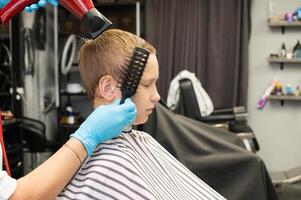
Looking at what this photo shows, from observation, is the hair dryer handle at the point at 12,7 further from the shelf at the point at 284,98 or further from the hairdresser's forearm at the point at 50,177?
the shelf at the point at 284,98

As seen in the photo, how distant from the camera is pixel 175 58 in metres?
3.95

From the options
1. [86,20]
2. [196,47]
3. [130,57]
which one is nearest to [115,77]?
[130,57]

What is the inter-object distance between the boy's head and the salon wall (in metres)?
3.04

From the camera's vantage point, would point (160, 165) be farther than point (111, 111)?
Yes

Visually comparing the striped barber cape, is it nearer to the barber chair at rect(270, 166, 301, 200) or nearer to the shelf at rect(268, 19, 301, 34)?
the barber chair at rect(270, 166, 301, 200)

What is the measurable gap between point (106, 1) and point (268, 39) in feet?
5.90

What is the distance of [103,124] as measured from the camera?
0.94 meters

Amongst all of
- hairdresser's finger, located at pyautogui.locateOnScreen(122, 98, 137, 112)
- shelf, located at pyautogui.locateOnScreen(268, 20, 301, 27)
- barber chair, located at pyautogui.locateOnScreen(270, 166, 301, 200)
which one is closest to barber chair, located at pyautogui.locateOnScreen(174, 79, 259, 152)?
barber chair, located at pyautogui.locateOnScreen(270, 166, 301, 200)

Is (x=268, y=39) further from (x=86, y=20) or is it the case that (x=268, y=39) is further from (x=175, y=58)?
(x=86, y=20)

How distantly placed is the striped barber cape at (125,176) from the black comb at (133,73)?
0.52 feet

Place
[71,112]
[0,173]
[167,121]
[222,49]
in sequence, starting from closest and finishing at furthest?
[0,173]
[167,121]
[222,49]
[71,112]

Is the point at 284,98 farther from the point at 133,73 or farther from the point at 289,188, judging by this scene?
the point at 133,73

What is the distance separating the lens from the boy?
38.2 inches

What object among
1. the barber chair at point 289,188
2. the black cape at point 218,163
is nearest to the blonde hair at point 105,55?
the black cape at point 218,163
